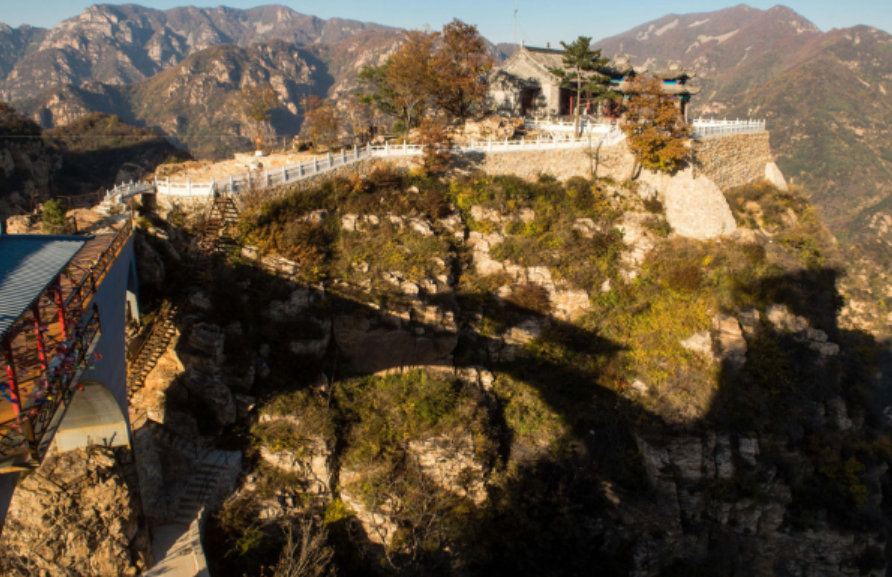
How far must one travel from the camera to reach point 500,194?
24609 millimetres

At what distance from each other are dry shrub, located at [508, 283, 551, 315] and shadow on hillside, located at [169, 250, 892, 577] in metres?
0.33

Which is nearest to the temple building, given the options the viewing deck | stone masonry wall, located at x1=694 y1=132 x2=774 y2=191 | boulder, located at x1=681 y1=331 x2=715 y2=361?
stone masonry wall, located at x1=694 y1=132 x2=774 y2=191

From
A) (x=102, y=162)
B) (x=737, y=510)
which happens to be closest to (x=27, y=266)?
(x=737, y=510)

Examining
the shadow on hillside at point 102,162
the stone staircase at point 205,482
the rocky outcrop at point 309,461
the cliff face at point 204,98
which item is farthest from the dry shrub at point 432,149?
the cliff face at point 204,98

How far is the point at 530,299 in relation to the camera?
822 inches

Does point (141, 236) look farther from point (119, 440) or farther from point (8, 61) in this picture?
point (8, 61)

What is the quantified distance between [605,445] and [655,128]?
A: 15.2m

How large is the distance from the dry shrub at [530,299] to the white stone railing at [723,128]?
1373 cm

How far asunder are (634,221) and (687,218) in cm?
275

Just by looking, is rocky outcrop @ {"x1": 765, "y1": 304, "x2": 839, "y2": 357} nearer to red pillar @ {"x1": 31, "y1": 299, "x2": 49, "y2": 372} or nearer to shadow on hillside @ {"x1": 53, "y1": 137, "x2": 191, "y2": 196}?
red pillar @ {"x1": 31, "y1": 299, "x2": 49, "y2": 372}

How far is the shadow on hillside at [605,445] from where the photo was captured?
16.4 meters

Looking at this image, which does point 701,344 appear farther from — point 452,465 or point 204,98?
point 204,98

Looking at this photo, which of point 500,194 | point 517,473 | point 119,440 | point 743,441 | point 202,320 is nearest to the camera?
point 119,440

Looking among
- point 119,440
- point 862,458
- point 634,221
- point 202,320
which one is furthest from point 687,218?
point 119,440
